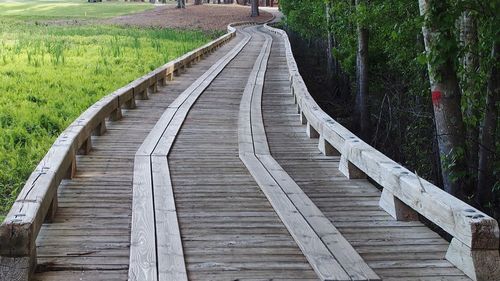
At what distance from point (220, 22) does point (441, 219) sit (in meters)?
49.2

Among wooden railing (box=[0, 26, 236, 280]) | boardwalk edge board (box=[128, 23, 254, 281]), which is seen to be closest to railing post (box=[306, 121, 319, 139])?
boardwalk edge board (box=[128, 23, 254, 281])

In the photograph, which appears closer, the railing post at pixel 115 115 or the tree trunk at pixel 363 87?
the railing post at pixel 115 115

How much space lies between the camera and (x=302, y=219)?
506 cm

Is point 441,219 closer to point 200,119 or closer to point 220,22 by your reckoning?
point 200,119

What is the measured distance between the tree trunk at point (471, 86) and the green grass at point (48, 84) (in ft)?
17.4

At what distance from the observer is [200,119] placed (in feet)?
33.8

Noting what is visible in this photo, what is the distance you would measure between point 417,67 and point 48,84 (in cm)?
765

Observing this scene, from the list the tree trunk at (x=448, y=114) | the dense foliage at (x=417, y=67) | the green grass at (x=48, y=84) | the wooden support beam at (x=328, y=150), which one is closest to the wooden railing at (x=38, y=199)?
the green grass at (x=48, y=84)

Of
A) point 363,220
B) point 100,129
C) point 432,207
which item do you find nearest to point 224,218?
point 363,220

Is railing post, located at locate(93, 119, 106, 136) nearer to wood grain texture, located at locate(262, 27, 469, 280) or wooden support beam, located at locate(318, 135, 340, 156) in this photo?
wood grain texture, located at locate(262, 27, 469, 280)

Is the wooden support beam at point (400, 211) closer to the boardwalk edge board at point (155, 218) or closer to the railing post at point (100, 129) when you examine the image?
the boardwalk edge board at point (155, 218)

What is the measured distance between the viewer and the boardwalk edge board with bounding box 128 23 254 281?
402 centimetres

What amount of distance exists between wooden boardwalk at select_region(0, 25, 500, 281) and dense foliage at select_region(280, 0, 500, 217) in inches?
60.6

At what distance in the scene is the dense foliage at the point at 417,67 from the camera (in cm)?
664
